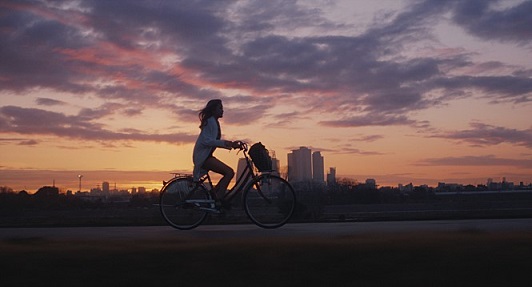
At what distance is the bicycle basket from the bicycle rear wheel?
37.8 inches

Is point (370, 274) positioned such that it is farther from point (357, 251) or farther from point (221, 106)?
point (221, 106)

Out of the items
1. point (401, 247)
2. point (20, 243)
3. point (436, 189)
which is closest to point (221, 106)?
point (20, 243)

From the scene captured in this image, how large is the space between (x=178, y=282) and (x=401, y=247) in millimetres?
2158

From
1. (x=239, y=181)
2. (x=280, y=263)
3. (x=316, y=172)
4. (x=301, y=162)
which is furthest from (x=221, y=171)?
(x=316, y=172)

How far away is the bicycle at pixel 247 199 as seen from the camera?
10.2 meters

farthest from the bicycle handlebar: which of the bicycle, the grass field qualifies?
the grass field

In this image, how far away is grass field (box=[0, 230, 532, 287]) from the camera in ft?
16.4

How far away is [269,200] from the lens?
10.2 metres

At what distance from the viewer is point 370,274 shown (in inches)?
201

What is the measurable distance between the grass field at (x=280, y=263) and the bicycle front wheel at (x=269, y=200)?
355 cm

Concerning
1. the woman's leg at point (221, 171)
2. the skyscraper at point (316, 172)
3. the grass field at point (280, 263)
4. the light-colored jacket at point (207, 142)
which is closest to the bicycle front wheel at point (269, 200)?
the woman's leg at point (221, 171)

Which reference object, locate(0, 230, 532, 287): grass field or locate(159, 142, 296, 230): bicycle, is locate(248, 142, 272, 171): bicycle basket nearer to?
locate(159, 142, 296, 230): bicycle

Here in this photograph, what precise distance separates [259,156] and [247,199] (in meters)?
0.71

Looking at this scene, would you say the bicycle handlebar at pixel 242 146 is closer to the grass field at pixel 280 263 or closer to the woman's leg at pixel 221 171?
the woman's leg at pixel 221 171
